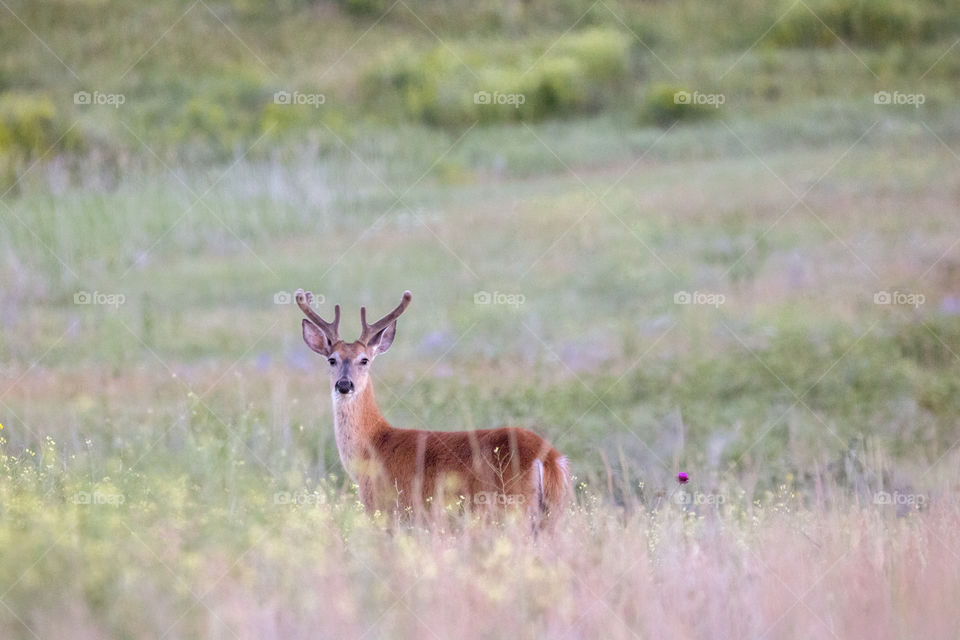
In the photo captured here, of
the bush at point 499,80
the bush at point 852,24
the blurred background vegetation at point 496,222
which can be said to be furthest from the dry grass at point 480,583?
the bush at point 852,24

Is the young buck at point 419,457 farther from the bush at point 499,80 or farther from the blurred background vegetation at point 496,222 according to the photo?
the bush at point 499,80

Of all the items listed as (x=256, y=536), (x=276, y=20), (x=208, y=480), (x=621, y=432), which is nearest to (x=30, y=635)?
(x=256, y=536)

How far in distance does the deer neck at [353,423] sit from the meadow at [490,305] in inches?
13.0

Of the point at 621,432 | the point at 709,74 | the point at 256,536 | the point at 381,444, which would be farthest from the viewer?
the point at 709,74

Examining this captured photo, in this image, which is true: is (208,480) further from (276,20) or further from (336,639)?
(276,20)

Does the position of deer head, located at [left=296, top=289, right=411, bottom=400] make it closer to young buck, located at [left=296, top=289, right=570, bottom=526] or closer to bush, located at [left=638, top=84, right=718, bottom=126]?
young buck, located at [left=296, top=289, right=570, bottom=526]

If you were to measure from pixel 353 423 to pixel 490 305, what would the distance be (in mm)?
8082

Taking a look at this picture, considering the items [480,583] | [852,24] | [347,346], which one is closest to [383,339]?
[347,346]

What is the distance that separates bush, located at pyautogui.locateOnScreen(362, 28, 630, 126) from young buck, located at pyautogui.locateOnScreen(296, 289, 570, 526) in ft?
73.1

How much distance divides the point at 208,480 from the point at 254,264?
13.5 m

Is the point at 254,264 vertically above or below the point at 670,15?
below

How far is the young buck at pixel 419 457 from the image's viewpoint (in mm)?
7090

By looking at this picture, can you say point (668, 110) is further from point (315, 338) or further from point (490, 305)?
point (315, 338)

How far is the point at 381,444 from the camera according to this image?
8.20m
